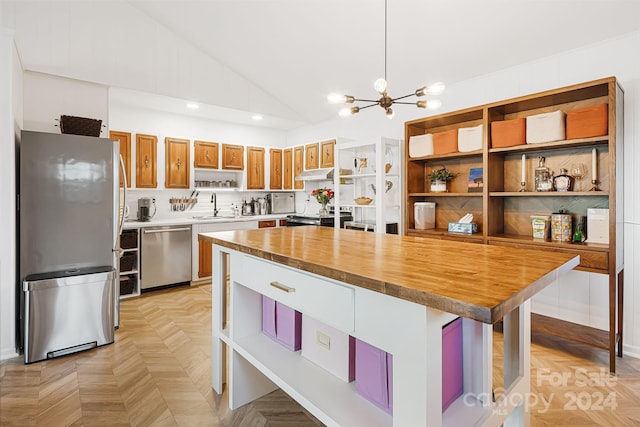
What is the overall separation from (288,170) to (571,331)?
4386mm

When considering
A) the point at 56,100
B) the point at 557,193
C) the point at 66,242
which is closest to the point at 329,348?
the point at 557,193

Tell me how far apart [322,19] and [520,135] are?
7.11ft

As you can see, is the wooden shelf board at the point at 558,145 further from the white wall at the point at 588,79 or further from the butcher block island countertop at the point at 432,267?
the butcher block island countertop at the point at 432,267

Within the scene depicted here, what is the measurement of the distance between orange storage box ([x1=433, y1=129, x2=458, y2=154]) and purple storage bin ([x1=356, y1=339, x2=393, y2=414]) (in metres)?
2.66

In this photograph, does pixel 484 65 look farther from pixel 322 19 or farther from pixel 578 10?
pixel 322 19

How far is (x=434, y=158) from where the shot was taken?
3697 mm

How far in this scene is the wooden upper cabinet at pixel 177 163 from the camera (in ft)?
15.5

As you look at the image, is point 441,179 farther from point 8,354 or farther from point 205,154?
point 8,354

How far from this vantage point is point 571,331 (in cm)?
280

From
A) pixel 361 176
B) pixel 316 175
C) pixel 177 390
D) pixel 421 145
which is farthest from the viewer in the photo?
pixel 316 175

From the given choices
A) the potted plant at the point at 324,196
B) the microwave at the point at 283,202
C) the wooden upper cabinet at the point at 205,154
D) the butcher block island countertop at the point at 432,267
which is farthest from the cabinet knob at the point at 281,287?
the microwave at the point at 283,202

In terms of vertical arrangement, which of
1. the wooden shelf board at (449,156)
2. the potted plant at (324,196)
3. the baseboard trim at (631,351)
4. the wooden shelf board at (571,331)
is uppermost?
the wooden shelf board at (449,156)

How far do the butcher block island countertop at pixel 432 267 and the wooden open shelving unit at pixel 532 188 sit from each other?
1.48 metres

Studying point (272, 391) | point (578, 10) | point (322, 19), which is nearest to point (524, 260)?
point (272, 391)
